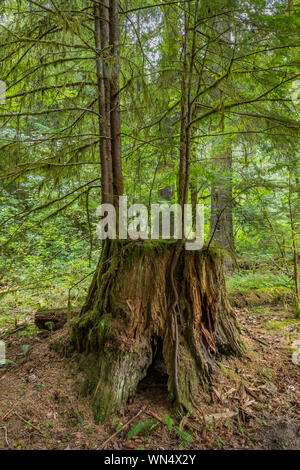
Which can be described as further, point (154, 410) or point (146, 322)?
point (146, 322)

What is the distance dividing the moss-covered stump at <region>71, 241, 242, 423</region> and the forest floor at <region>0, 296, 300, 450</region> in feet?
0.62

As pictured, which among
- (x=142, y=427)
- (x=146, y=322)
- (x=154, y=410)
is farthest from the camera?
(x=146, y=322)

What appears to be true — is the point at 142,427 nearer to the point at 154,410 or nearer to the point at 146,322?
the point at 154,410

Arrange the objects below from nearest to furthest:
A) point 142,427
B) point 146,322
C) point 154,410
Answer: point 142,427 < point 154,410 < point 146,322

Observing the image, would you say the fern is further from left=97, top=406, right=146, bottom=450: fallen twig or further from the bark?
the bark

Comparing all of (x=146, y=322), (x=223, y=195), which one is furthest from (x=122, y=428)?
(x=223, y=195)

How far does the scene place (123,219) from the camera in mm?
3562

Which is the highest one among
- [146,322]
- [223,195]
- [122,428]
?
[223,195]

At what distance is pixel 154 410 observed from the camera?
9.02ft

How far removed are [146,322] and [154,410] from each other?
890 millimetres

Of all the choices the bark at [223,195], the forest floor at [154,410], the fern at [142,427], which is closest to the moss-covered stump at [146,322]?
the forest floor at [154,410]

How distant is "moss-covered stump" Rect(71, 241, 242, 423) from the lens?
9.48 feet
